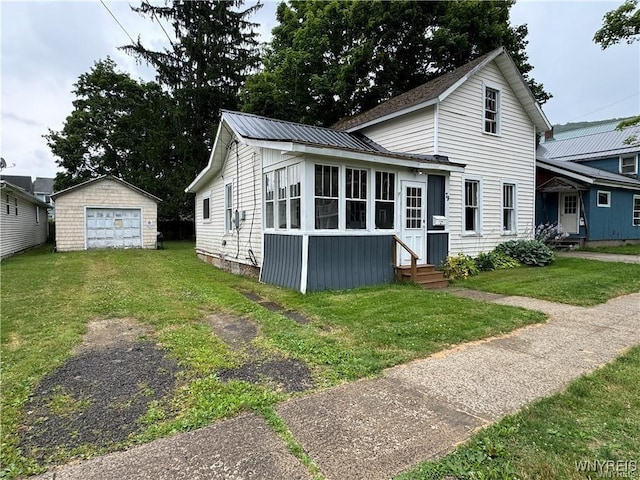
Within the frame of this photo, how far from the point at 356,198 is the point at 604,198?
49.6 ft

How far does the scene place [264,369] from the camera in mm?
3773

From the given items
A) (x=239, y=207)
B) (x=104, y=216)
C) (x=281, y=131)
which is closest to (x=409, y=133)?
(x=281, y=131)

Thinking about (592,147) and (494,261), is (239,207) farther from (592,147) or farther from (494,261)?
(592,147)

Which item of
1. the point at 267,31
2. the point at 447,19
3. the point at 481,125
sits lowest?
the point at 481,125

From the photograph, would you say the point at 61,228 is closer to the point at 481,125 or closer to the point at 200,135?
the point at 200,135

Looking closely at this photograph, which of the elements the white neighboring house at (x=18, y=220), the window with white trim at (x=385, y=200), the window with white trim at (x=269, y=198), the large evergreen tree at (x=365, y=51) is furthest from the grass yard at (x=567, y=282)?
the white neighboring house at (x=18, y=220)

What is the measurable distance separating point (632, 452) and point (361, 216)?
6.30 m

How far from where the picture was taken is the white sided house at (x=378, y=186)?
7824 millimetres

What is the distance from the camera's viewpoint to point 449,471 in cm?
218

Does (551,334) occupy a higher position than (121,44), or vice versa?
(121,44)

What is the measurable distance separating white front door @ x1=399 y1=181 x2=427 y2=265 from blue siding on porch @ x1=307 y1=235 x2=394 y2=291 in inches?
26.7

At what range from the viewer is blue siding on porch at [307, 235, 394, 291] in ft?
25.1

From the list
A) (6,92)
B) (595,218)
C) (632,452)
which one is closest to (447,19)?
(595,218)

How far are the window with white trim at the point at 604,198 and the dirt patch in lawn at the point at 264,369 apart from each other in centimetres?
1810
